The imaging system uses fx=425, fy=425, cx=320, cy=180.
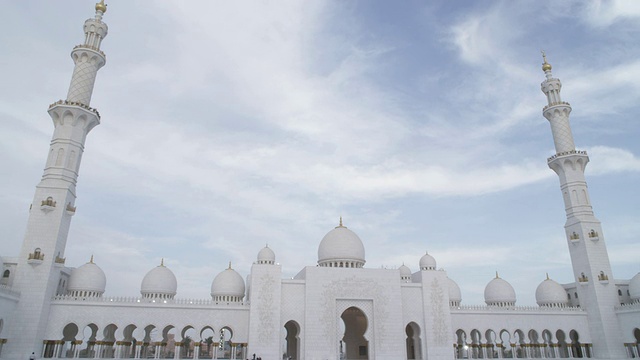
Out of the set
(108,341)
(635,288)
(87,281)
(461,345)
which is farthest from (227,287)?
(635,288)

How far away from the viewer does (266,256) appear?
33781mm

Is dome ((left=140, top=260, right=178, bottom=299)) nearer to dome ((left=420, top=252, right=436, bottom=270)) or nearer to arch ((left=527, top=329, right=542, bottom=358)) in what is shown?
dome ((left=420, top=252, right=436, bottom=270))

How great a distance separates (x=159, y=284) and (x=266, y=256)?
8163 millimetres

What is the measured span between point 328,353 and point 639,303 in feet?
75.2

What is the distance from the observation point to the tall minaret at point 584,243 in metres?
32.1

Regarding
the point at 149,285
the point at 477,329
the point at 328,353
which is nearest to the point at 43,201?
the point at 149,285

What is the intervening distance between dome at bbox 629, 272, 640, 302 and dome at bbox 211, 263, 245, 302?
3012 cm

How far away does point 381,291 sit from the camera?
99.4 ft

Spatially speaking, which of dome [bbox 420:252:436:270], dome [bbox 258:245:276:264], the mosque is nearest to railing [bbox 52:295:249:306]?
the mosque

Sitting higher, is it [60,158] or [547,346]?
[60,158]

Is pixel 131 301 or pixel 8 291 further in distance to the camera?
pixel 131 301

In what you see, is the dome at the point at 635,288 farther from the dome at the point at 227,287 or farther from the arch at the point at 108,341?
the arch at the point at 108,341

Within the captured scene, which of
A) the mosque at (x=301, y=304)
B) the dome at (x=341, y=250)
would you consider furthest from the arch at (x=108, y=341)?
the dome at (x=341, y=250)

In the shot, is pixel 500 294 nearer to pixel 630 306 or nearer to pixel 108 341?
pixel 630 306
